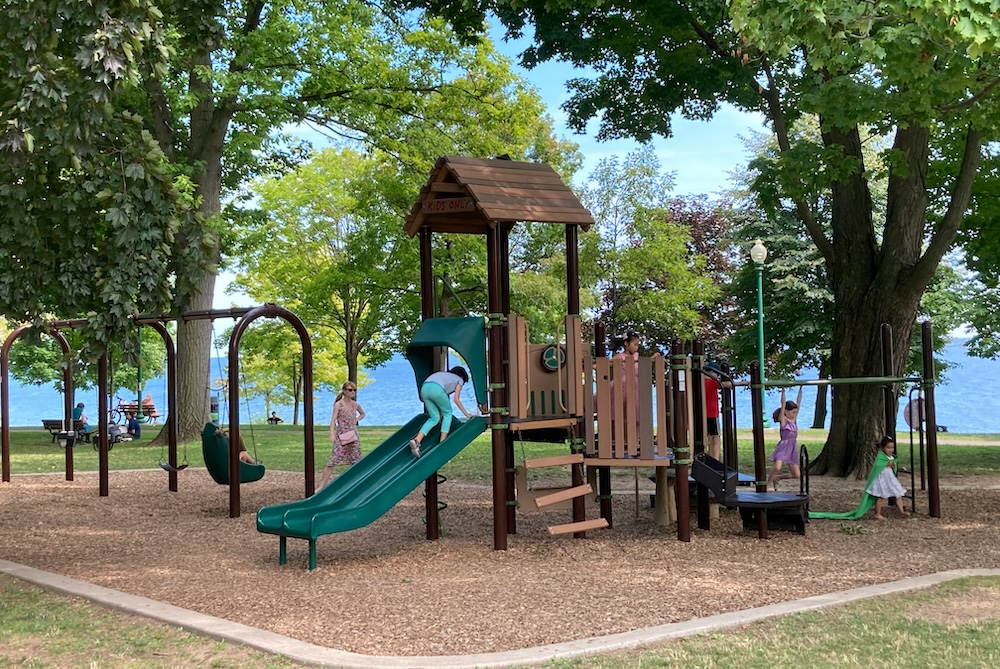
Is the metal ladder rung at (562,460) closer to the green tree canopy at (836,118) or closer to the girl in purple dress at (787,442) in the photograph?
the girl in purple dress at (787,442)

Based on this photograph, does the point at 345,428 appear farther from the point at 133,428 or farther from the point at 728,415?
the point at 133,428

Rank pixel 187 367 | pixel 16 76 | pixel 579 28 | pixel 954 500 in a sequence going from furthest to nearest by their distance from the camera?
pixel 187 367 → pixel 579 28 → pixel 954 500 → pixel 16 76

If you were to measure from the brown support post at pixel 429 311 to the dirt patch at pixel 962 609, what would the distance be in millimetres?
4682

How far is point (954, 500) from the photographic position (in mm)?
12516

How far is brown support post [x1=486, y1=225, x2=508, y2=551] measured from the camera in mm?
9297

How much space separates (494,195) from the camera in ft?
31.8

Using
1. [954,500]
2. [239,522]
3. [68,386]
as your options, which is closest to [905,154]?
Result: [954,500]

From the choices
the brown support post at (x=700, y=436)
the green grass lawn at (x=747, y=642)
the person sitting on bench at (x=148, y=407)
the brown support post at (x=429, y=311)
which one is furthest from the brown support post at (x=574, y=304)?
the person sitting on bench at (x=148, y=407)

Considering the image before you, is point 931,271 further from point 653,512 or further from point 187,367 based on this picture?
point 187,367

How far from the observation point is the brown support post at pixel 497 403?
9297 mm

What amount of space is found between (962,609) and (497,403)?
14.2 feet

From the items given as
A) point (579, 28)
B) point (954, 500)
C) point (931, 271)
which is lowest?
point (954, 500)

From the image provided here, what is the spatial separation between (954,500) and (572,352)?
234 inches

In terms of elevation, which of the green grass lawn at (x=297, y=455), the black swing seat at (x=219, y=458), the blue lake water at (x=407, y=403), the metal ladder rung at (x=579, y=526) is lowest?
the blue lake water at (x=407, y=403)
